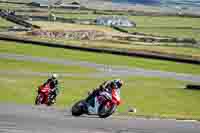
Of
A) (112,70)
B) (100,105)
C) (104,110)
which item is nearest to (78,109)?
(100,105)

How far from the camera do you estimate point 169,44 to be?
92000 mm

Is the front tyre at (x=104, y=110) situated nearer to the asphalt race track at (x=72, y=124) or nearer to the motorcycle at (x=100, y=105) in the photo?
the motorcycle at (x=100, y=105)

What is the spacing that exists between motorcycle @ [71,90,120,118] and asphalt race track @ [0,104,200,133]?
0.28 m

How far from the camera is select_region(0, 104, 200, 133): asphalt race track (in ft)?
53.1

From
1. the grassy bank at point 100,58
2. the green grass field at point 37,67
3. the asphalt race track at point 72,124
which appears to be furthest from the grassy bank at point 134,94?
the grassy bank at point 100,58

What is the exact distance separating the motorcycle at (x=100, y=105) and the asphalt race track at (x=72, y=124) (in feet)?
0.93

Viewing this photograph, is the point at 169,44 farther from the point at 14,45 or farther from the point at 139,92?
the point at 139,92

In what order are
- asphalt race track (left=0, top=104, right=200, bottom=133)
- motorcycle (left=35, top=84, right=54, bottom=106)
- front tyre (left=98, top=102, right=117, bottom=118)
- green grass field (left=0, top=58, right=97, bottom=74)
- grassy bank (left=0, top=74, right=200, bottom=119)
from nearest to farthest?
asphalt race track (left=0, top=104, right=200, bottom=133) < front tyre (left=98, top=102, right=117, bottom=118) < motorcycle (left=35, top=84, right=54, bottom=106) < grassy bank (left=0, top=74, right=200, bottom=119) < green grass field (left=0, top=58, right=97, bottom=74)

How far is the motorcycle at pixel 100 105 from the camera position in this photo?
2036cm

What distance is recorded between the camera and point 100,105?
20.4m

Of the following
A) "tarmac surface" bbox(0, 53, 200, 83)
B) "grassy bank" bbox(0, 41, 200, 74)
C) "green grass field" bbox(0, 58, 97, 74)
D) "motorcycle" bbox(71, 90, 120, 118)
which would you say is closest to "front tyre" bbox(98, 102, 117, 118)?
"motorcycle" bbox(71, 90, 120, 118)

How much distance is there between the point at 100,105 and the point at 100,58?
40.2 meters

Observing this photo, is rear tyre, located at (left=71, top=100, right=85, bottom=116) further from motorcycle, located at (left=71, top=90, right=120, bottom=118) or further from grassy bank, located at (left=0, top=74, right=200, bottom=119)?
grassy bank, located at (left=0, top=74, right=200, bottom=119)

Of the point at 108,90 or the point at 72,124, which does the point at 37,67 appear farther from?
the point at 72,124
